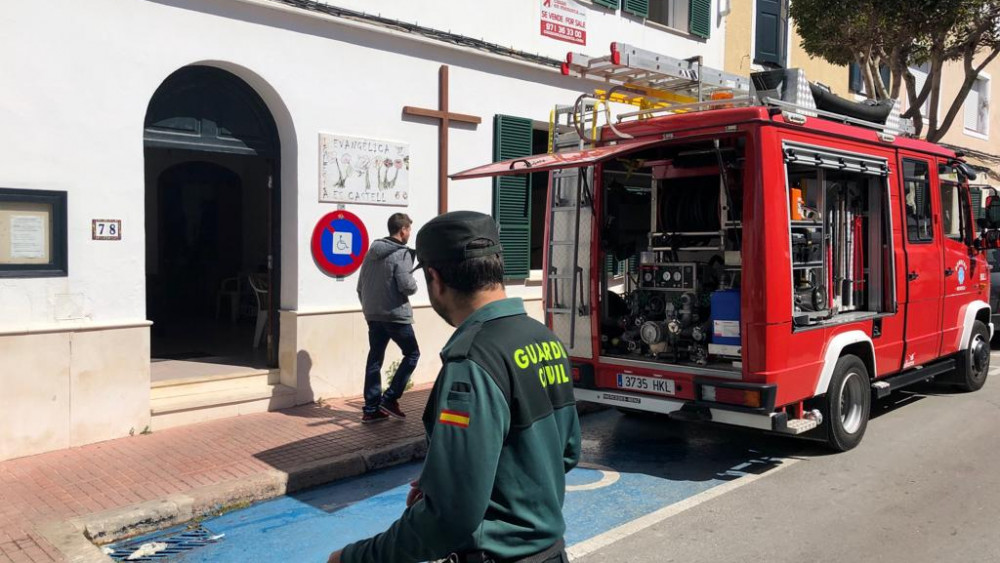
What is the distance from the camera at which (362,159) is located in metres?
8.38

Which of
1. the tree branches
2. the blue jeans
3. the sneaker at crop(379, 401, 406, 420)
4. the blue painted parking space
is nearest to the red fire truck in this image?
the blue painted parking space

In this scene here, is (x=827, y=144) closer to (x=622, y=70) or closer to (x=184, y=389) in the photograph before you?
(x=622, y=70)

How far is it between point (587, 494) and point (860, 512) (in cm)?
176

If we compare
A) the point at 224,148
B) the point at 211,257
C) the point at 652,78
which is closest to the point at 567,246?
the point at 652,78

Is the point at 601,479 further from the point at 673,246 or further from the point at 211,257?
the point at 211,257

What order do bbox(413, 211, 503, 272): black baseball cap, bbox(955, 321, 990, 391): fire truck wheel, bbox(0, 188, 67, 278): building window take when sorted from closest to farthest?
bbox(413, 211, 503, 272): black baseball cap → bbox(0, 188, 67, 278): building window → bbox(955, 321, 990, 391): fire truck wheel

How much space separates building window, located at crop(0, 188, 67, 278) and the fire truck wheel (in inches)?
348

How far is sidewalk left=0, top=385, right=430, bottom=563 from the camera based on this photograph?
5.06 meters

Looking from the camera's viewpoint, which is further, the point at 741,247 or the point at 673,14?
the point at 673,14

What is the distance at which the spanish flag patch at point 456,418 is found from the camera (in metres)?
1.83

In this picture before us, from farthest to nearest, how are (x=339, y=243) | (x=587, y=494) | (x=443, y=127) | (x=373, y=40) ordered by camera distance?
(x=443, y=127) < (x=373, y=40) < (x=339, y=243) < (x=587, y=494)

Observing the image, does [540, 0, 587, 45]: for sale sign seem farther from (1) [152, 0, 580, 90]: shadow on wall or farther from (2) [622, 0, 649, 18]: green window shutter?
(2) [622, 0, 649, 18]: green window shutter

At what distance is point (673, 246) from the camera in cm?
705

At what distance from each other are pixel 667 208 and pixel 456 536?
5643 mm
